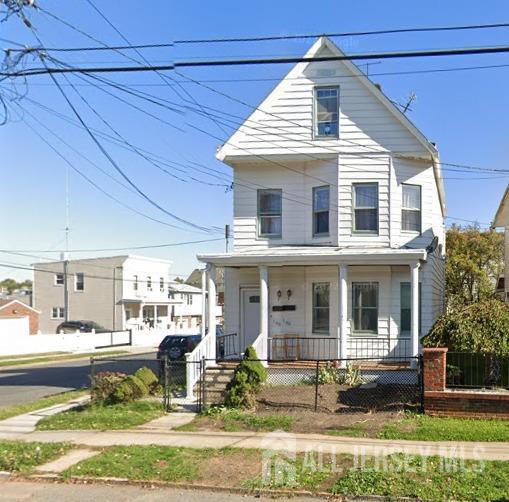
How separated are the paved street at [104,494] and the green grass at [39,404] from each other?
20.4ft

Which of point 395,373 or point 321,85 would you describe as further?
point 321,85

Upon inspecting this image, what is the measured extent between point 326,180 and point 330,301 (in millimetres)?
3320

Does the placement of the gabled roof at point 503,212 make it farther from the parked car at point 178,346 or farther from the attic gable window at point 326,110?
the parked car at point 178,346

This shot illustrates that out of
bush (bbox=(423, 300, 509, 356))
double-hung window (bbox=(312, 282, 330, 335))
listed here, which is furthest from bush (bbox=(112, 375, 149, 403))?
bush (bbox=(423, 300, 509, 356))

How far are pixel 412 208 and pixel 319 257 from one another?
11.1ft

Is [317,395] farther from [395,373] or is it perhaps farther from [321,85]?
[321,85]

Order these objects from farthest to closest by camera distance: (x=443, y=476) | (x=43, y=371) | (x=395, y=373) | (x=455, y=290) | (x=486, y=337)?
(x=455, y=290), (x=43, y=371), (x=395, y=373), (x=486, y=337), (x=443, y=476)

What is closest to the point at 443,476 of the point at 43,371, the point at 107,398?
the point at 107,398

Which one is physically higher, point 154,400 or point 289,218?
point 289,218

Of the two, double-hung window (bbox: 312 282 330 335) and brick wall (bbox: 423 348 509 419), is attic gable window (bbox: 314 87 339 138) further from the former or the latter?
brick wall (bbox: 423 348 509 419)

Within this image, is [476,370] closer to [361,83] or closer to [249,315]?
[249,315]

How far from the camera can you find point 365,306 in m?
16.3

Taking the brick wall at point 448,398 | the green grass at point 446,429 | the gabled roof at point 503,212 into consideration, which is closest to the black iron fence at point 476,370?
the brick wall at point 448,398

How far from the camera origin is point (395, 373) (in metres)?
14.5
